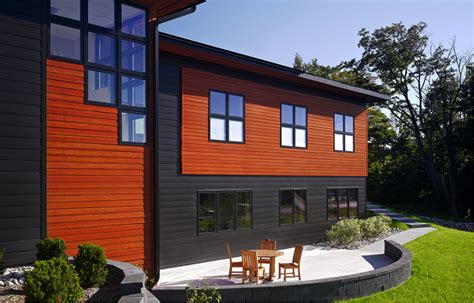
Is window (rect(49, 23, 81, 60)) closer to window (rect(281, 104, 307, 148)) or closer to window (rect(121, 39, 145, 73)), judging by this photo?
window (rect(121, 39, 145, 73))

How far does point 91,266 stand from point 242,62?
7.83 metres

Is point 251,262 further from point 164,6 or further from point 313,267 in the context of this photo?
point 164,6

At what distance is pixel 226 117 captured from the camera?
13281 mm

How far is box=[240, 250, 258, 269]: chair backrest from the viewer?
31.4 feet

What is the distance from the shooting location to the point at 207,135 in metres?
12.7

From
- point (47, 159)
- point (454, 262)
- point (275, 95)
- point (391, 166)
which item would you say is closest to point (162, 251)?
point (47, 159)

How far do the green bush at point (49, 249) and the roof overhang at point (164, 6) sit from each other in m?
5.18

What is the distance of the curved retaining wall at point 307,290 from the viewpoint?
8.22 meters

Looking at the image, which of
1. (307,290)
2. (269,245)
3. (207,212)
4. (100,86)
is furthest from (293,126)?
(100,86)

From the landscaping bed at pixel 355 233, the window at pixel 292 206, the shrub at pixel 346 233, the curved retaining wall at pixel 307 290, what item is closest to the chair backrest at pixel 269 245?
the curved retaining wall at pixel 307 290

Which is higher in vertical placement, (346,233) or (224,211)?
(224,211)

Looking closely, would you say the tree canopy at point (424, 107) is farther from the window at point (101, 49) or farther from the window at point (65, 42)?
the window at point (65, 42)

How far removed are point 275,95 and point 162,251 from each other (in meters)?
6.48

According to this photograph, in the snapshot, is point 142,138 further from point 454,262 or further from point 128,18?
point 454,262
